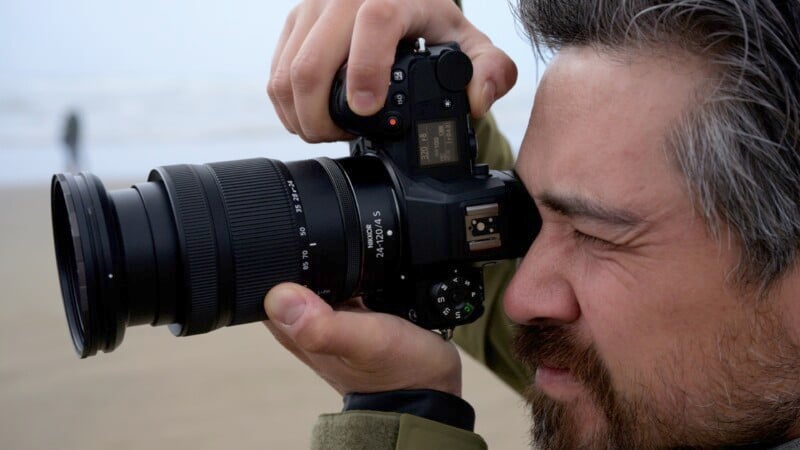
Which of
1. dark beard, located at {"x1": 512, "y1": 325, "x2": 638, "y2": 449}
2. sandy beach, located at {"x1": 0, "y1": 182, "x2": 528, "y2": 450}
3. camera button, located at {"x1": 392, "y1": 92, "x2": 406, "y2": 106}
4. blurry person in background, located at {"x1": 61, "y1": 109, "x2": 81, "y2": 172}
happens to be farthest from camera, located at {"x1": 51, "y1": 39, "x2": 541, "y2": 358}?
blurry person in background, located at {"x1": 61, "y1": 109, "x2": 81, "y2": 172}

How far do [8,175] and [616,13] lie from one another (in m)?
8.21

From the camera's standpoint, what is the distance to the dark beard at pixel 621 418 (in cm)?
139

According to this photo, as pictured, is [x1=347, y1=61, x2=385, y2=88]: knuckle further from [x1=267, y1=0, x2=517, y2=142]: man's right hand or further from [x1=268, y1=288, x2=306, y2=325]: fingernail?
[x1=268, y1=288, x2=306, y2=325]: fingernail

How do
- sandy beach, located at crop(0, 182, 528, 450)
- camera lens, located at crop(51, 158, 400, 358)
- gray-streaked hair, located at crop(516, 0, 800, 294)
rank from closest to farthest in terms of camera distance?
gray-streaked hair, located at crop(516, 0, 800, 294)
camera lens, located at crop(51, 158, 400, 358)
sandy beach, located at crop(0, 182, 528, 450)

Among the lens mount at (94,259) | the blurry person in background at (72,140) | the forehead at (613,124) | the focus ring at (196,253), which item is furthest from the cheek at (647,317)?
the blurry person in background at (72,140)

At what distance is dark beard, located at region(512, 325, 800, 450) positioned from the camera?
1389 mm

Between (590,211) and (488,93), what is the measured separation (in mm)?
298

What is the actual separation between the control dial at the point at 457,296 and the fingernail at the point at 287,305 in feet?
0.76

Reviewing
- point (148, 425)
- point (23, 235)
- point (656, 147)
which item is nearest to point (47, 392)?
point (148, 425)

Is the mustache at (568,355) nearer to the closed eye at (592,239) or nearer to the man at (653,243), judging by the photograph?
the man at (653,243)

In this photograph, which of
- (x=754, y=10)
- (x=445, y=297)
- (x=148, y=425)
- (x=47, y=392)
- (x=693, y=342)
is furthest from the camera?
(x=47, y=392)

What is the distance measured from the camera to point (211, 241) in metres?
1.43

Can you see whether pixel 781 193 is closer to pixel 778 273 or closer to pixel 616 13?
pixel 778 273

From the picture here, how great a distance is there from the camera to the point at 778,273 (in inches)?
53.0
